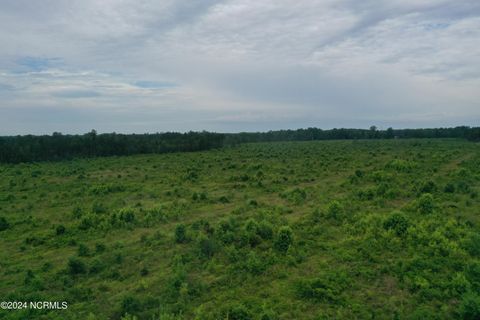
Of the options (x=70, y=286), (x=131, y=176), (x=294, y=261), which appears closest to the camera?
(x=70, y=286)

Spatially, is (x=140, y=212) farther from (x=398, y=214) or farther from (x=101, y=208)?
(x=398, y=214)

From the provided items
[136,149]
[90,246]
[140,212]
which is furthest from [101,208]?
[136,149]

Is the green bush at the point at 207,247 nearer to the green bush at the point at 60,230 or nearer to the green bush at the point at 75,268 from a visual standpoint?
the green bush at the point at 75,268

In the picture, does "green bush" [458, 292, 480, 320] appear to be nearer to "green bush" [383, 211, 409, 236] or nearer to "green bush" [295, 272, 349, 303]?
"green bush" [295, 272, 349, 303]

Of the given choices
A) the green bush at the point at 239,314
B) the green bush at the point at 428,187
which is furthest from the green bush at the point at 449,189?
the green bush at the point at 239,314

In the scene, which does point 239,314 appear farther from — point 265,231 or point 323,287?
point 265,231

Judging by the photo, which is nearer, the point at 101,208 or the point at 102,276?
the point at 102,276

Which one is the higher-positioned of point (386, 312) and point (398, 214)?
point (398, 214)

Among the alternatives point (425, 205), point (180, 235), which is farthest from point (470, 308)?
point (180, 235)

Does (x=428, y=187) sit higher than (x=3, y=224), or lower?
higher
